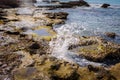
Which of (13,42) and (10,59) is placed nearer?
(10,59)

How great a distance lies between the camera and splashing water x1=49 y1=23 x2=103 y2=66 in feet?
64.7

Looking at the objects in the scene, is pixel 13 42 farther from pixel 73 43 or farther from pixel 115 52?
pixel 115 52

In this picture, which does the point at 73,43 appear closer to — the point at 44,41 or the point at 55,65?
the point at 44,41

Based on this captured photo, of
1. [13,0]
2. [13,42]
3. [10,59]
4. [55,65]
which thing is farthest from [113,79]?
[13,0]

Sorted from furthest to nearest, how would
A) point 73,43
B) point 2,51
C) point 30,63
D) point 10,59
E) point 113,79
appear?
point 73,43, point 2,51, point 10,59, point 30,63, point 113,79

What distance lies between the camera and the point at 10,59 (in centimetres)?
1745

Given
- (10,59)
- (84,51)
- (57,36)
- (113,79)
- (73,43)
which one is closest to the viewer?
(113,79)

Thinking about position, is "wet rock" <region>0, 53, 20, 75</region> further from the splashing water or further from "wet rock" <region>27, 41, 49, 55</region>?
the splashing water

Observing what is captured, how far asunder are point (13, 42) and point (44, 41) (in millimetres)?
3811

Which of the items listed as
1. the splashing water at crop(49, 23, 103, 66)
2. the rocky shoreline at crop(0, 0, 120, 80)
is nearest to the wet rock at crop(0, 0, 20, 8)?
the splashing water at crop(49, 23, 103, 66)

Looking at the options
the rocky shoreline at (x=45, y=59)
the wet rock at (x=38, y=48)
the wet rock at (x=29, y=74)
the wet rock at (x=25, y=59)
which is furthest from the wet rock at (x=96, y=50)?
the wet rock at (x=29, y=74)

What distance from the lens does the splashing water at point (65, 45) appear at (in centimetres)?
1972

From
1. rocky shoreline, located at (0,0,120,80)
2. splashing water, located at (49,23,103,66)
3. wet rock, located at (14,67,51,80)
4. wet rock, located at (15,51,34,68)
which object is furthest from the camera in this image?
splashing water, located at (49,23,103,66)

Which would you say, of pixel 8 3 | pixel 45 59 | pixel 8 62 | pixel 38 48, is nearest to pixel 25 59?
pixel 8 62
